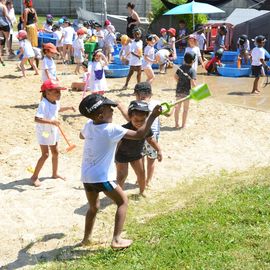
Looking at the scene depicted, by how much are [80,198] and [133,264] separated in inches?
86.4

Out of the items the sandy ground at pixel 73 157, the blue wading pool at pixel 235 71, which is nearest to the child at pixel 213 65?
the blue wading pool at pixel 235 71

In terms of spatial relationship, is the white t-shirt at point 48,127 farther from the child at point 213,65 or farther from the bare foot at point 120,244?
the child at point 213,65

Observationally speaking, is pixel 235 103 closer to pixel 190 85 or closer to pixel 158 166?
pixel 190 85

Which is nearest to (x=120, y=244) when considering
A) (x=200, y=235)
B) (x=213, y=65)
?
(x=200, y=235)

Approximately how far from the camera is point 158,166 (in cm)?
784

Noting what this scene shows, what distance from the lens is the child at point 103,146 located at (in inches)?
182

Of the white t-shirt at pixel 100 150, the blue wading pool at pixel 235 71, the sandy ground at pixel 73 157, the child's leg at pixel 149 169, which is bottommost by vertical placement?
the blue wading pool at pixel 235 71

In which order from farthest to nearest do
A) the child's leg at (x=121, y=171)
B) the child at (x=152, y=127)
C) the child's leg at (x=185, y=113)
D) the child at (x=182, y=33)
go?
the child at (x=182, y=33) → the child's leg at (x=185, y=113) → the child at (x=152, y=127) → the child's leg at (x=121, y=171)

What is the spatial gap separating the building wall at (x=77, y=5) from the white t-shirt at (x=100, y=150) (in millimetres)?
27925

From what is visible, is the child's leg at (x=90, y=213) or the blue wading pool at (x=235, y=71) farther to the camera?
the blue wading pool at (x=235, y=71)

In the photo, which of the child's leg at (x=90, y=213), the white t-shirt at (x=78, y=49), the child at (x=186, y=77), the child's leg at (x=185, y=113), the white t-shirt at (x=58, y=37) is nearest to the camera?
the child's leg at (x=90, y=213)

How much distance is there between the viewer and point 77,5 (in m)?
33.0

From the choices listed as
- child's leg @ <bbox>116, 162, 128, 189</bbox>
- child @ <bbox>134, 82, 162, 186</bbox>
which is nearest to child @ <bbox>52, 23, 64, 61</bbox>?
child @ <bbox>134, 82, 162, 186</bbox>

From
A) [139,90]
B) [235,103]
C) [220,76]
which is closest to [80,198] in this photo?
[139,90]
